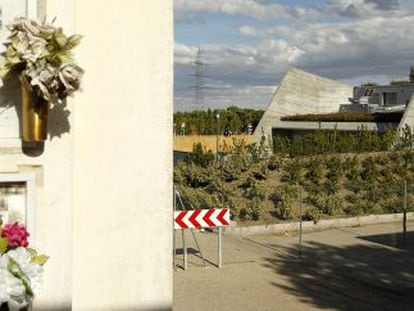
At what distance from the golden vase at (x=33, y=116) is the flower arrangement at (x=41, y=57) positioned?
0.09m

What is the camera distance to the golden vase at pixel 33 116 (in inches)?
172

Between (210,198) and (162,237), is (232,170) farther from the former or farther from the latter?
(162,237)

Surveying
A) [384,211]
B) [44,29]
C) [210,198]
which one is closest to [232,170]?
[210,198]

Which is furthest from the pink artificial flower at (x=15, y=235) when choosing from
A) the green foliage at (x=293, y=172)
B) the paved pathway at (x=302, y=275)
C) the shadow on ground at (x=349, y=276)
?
the green foliage at (x=293, y=172)

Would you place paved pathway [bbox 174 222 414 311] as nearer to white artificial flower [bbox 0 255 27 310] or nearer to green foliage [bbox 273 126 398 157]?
white artificial flower [bbox 0 255 27 310]

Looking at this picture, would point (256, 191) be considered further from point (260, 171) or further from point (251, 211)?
point (260, 171)

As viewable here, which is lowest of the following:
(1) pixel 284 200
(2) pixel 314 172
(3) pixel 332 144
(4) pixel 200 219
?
(1) pixel 284 200

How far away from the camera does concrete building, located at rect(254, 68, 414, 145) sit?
40312 mm

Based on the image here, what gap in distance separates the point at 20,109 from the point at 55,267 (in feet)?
3.69

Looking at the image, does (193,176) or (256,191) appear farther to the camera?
(193,176)

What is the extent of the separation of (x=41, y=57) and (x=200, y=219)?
8.16 meters

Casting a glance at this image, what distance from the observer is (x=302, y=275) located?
12.4 meters

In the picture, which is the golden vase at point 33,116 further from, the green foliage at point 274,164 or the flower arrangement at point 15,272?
the green foliage at point 274,164

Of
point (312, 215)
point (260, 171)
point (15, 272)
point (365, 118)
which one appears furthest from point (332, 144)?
point (15, 272)
